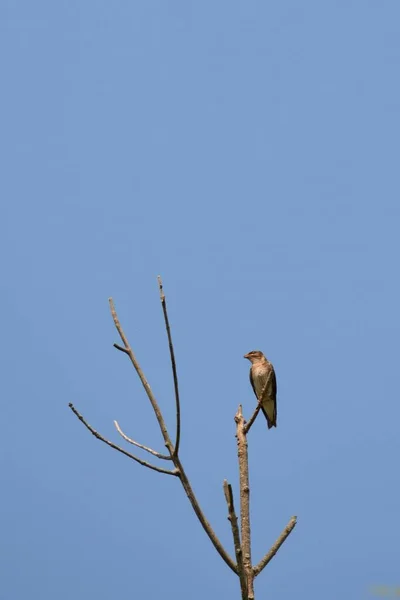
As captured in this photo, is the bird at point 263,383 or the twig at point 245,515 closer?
the twig at point 245,515

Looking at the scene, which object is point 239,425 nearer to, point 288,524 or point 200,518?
point 288,524

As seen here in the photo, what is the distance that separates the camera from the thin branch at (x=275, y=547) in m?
3.44

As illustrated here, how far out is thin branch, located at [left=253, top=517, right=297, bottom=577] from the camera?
11.3ft

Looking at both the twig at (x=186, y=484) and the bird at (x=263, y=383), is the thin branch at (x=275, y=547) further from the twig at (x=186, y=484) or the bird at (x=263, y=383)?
the bird at (x=263, y=383)

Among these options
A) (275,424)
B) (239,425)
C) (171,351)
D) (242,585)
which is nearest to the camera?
(242,585)

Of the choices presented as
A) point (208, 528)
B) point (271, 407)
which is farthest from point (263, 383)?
point (208, 528)

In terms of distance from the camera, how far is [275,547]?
364cm

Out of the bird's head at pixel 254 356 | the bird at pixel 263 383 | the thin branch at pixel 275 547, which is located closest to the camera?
the thin branch at pixel 275 547

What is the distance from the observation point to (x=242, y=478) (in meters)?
3.63

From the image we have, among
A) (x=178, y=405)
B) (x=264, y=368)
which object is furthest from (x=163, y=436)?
(x=264, y=368)

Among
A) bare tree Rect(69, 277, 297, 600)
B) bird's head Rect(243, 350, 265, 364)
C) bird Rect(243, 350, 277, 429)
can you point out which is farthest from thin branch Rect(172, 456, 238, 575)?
bird's head Rect(243, 350, 265, 364)

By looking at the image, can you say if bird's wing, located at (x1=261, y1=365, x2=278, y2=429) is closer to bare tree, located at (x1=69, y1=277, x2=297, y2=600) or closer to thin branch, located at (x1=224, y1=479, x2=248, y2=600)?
Answer: bare tree, located at (x1=69, y1=277, x2=297, y2=600)

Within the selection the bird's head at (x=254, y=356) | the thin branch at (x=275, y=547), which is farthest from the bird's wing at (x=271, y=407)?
the thin branch at (x=275, y=547)

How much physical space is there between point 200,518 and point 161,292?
3.08ft
